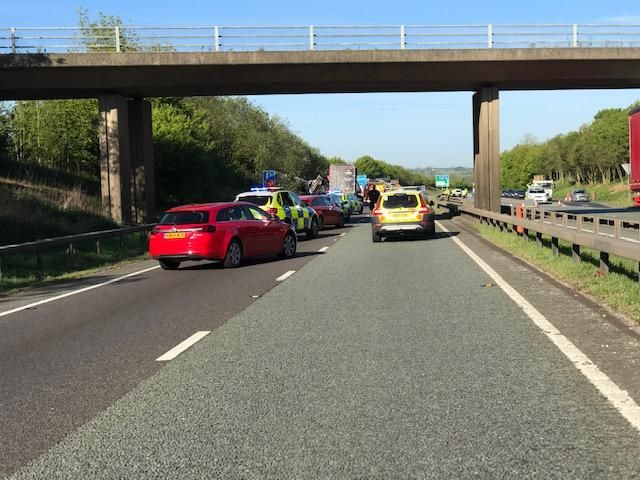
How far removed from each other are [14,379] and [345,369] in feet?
9.63

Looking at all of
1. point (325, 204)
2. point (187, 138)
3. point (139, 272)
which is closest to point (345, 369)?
point (139, 272)

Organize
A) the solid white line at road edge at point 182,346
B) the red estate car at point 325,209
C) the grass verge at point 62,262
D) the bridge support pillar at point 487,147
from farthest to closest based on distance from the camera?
the bridge support pillar at point 487,147 → the red estate car at point 325,209 → the grass verge at point 62,262 → the solid white line at road edge at point 182,346

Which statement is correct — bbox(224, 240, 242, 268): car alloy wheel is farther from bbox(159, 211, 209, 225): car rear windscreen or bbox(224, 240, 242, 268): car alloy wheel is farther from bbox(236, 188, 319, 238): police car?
bbox(236, 188, 319, 238): police car

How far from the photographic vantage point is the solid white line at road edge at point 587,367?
4.79 meters

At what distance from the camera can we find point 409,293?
10.7m

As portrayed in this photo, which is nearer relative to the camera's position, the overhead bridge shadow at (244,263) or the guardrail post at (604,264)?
the guardrail post at (604,264)

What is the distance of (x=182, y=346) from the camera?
23.7ft

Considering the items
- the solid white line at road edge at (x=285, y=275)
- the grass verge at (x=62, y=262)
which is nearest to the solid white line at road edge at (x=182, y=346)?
the solid white line at road edge at (x=285, y=275)

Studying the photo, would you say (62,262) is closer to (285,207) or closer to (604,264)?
(285,207)

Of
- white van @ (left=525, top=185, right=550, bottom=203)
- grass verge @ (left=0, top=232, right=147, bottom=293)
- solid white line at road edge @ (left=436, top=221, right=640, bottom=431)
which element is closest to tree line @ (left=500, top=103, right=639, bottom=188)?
white van @ (left=525, top=185, right=550, bottom=203)

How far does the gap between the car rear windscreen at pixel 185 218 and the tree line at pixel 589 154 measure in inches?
2414

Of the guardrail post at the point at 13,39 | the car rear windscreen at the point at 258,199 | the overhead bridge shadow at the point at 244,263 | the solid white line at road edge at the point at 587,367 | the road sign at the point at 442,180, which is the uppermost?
the guardrail post at the point at 13,39

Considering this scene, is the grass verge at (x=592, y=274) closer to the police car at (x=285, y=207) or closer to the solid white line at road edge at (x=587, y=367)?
the solid white line at road edge at (x=587, y=367)

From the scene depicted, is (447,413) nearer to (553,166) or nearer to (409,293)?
(409,293)
